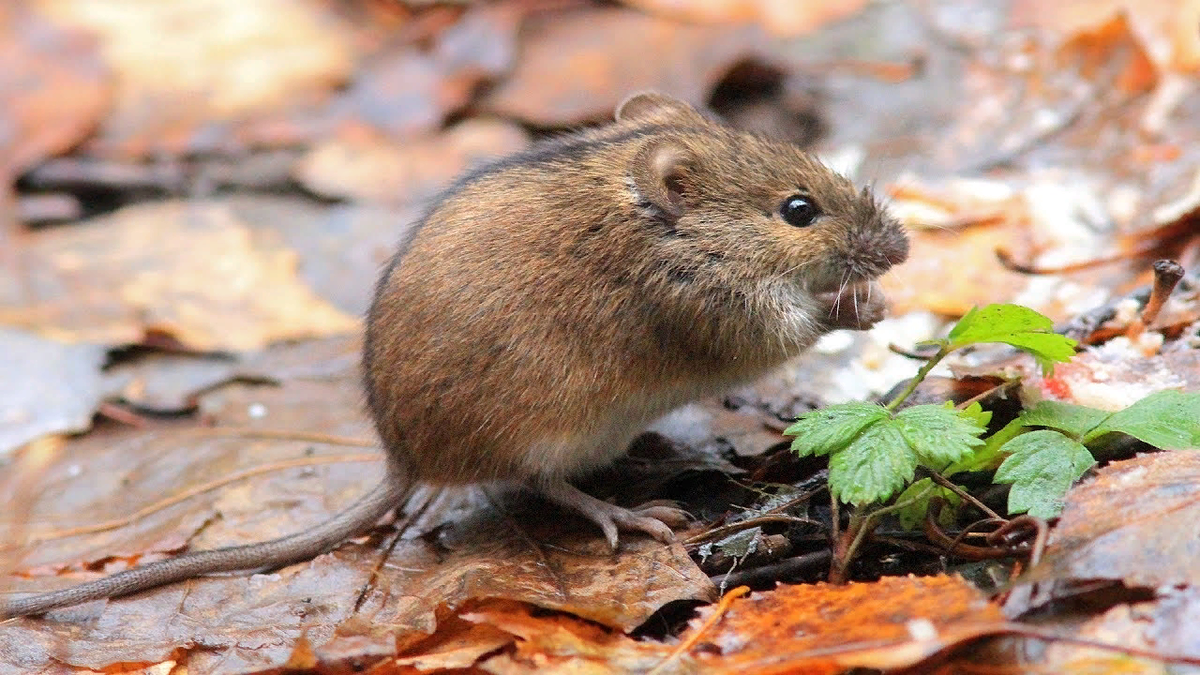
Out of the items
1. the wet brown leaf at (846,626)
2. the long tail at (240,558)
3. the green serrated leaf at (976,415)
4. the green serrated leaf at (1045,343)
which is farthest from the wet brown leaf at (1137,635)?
the long tail at (240,558)

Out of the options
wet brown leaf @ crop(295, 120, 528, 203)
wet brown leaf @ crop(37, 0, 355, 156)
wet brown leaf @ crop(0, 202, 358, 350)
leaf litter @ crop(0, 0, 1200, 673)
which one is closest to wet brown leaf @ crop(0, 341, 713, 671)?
leaf litter @ crop(0, 0, 1200, 673)

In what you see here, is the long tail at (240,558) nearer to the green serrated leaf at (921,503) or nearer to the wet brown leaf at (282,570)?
the wet brown leaf at (282,570)

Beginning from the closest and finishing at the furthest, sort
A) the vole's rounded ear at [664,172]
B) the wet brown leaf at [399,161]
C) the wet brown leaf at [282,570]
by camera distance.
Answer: the wet brown leaf at [282,570], the vole's rounded ear at [664,172], the wet brown leaf at [399,161]

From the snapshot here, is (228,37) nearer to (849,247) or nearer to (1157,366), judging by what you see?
(849,247)

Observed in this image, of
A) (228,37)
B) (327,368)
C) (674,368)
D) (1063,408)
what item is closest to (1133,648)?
(1063,408)

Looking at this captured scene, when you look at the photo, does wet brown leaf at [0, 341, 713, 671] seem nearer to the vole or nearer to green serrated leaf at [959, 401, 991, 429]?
the vole

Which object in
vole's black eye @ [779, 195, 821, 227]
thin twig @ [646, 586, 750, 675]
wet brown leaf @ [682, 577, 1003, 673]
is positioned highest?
vole's black eye @ [779, 195, 821, 227]
